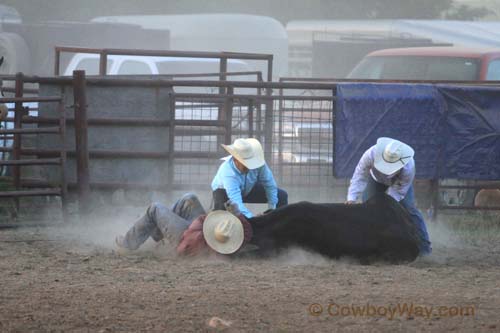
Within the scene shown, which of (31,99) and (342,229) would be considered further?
(31,99)

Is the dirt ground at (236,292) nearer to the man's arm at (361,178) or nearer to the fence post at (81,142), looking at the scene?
the man's arm at (361,178)

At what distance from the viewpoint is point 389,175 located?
804 cm

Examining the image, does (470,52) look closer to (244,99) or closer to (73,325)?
(244,99)

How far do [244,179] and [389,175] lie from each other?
1.15m

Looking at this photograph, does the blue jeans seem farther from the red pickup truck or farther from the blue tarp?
the red pickup truck

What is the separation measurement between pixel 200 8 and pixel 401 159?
2393 cm

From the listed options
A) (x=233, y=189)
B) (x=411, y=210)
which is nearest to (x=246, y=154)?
(x=233, y=189)

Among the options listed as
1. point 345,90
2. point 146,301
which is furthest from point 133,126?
point 146,301

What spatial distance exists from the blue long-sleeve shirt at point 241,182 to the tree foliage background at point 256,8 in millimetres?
21803

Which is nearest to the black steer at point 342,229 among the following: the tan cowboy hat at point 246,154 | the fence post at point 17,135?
the tan cowboy hat at point 246,154

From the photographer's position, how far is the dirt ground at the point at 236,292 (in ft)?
18.8

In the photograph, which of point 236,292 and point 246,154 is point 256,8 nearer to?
point 246,154

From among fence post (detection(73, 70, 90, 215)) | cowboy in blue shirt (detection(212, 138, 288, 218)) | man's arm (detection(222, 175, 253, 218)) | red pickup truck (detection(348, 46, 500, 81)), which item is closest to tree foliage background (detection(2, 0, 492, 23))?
red pickup truck (detection(348, 46, 500, 81))

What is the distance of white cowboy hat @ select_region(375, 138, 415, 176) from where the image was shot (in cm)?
800
